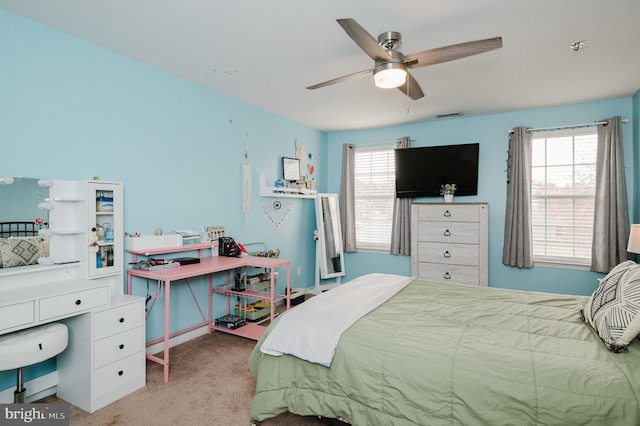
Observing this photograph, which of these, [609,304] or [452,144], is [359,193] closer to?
[452,144]

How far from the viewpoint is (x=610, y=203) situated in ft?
11.9

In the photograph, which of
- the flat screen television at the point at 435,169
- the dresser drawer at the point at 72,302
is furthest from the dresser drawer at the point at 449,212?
the dresser drawer at the point at 72,302

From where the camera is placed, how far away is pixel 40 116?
2303 millimetres

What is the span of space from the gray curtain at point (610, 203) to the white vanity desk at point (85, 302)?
4.45 m

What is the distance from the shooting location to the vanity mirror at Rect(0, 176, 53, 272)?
2.14 meters

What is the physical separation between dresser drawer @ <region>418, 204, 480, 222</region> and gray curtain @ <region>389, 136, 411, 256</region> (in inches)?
19.3

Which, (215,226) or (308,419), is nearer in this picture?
(308,419)

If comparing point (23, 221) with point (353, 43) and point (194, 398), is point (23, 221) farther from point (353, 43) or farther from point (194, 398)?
point (353, 43)

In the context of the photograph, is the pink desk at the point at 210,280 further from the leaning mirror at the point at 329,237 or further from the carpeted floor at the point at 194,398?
the leaning mirror at the point at 329,237

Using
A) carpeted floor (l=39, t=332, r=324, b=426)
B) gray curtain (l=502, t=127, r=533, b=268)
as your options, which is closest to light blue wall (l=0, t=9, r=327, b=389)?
carpeted floor (l=39, t=332, r=324, b=426)

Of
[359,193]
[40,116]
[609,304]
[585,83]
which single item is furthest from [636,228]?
[40,116]

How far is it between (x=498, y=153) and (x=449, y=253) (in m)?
1.42

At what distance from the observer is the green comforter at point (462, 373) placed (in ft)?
4.51

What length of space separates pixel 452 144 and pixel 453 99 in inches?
36.5
